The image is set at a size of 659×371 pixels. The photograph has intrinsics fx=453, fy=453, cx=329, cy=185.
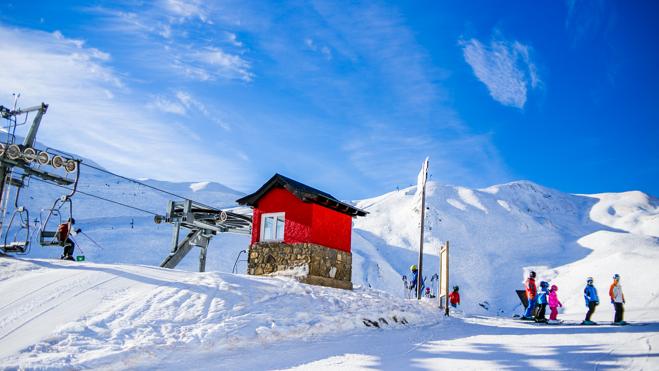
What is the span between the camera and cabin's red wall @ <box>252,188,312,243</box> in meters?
18.6

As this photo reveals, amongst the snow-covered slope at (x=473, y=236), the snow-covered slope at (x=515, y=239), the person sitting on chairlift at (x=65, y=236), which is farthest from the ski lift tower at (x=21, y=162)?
the snow-covered slope at (x=515, y=239)

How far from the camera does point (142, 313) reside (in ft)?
32.6

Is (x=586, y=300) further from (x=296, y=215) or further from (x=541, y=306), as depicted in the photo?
(x=296, y=215)

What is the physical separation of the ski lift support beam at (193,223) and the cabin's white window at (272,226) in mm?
3710

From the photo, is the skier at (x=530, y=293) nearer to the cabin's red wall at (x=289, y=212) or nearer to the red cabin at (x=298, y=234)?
the red cabin at (x=298, y=234)

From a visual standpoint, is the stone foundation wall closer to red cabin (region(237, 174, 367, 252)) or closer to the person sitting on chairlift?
red cabin (region(237, 174, 367, 252))

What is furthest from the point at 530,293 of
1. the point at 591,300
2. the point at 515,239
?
the point at 515,239

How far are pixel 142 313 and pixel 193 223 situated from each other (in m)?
12.3

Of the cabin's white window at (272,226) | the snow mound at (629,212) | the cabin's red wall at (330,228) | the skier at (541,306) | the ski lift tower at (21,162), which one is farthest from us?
the snow mound at (629,212)

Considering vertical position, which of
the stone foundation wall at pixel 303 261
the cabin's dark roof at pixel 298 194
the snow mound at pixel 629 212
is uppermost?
the snow mound at pixel 629 212

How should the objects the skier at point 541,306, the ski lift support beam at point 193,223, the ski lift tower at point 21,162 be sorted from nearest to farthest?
1. the ski lift tower at point 21,162
2. the skier at point 541,306
3. the ski lift support beam at point 193,223

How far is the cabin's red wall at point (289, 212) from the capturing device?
61.0ft

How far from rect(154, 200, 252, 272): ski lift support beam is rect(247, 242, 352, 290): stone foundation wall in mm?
4288

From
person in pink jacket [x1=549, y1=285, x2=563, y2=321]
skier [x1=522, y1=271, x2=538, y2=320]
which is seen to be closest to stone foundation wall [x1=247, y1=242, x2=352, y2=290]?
skier [x1=522, y1=271, x2=538, y2=320]
